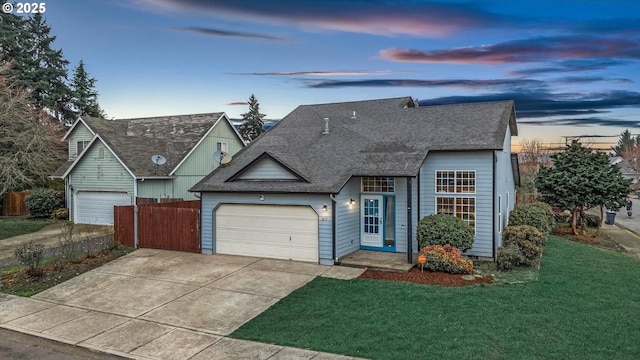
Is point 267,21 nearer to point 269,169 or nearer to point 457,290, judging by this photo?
point 269,169

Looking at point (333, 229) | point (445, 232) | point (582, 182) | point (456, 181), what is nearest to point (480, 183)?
point (456, 181)

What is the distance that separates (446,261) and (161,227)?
10.9 meters

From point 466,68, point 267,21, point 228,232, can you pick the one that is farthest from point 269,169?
point 466,68

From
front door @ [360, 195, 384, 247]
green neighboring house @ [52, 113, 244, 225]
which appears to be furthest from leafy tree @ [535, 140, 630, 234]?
green neighboring house @ [52, 113, 244, 225]

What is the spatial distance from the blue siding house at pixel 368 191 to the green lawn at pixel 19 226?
12.2 m

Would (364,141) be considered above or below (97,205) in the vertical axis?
above

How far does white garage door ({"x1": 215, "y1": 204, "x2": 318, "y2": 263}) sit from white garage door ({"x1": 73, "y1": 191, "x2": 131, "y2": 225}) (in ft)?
31.5

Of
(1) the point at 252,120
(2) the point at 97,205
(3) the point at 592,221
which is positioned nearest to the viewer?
(2) the point at 97,205

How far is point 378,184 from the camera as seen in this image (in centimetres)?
1533

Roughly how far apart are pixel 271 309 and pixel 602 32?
18.1 metres

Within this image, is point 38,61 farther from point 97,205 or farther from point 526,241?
point 526,241

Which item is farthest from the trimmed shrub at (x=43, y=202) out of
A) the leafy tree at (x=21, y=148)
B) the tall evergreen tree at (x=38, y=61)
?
the tall evergreen tree at (x=38, y=61)

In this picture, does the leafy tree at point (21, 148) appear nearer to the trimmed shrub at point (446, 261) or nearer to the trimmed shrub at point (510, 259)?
the trimmed shrub at point (446, 261)

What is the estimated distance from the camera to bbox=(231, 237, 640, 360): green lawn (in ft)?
24.0
